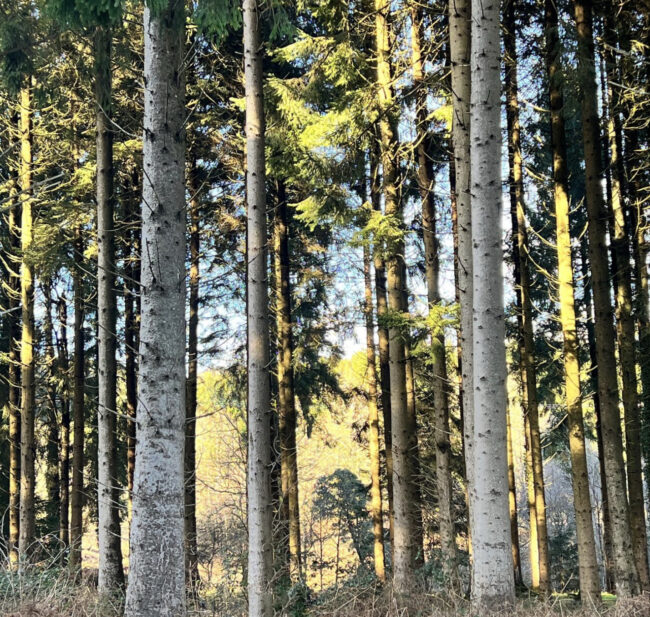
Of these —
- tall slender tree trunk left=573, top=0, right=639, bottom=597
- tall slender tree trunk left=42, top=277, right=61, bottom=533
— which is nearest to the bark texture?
tall slender tree trunk left=42, top=277, right=61, bottom=533

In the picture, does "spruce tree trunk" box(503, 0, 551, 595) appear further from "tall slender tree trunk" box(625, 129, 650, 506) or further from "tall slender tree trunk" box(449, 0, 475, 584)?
"tall slender tree trunk" box(449, 0, 475, 584)

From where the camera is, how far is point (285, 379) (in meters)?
12.3

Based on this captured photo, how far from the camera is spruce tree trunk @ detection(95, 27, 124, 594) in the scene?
7174 mm

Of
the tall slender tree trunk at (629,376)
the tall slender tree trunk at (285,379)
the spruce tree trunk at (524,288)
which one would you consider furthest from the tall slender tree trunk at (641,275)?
the tall slender tree trunk at (285,379)

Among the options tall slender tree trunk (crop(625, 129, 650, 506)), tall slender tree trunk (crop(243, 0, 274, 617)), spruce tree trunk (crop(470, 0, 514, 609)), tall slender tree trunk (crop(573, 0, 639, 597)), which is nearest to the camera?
spruce tree trunk (crop(470, 0, 514, 609))

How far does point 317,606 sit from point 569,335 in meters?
5.37

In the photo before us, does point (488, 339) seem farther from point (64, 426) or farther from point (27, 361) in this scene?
point (64, 426)

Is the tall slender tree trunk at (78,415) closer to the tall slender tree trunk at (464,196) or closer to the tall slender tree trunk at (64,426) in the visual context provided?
the tall slender tree trunk at (64,426)

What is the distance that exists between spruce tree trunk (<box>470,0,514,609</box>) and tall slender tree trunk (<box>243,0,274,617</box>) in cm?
226

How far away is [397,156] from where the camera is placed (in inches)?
377

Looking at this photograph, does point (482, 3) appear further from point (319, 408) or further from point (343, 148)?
point (319, 408)

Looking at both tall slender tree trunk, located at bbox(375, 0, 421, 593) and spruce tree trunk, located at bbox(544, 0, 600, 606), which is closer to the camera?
spruce tree trunk, located at bbox(544, 0, 600, 606)

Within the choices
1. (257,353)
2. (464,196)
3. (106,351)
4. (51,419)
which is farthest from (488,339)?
(51,419)

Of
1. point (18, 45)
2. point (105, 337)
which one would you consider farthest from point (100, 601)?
point (18, 45)
